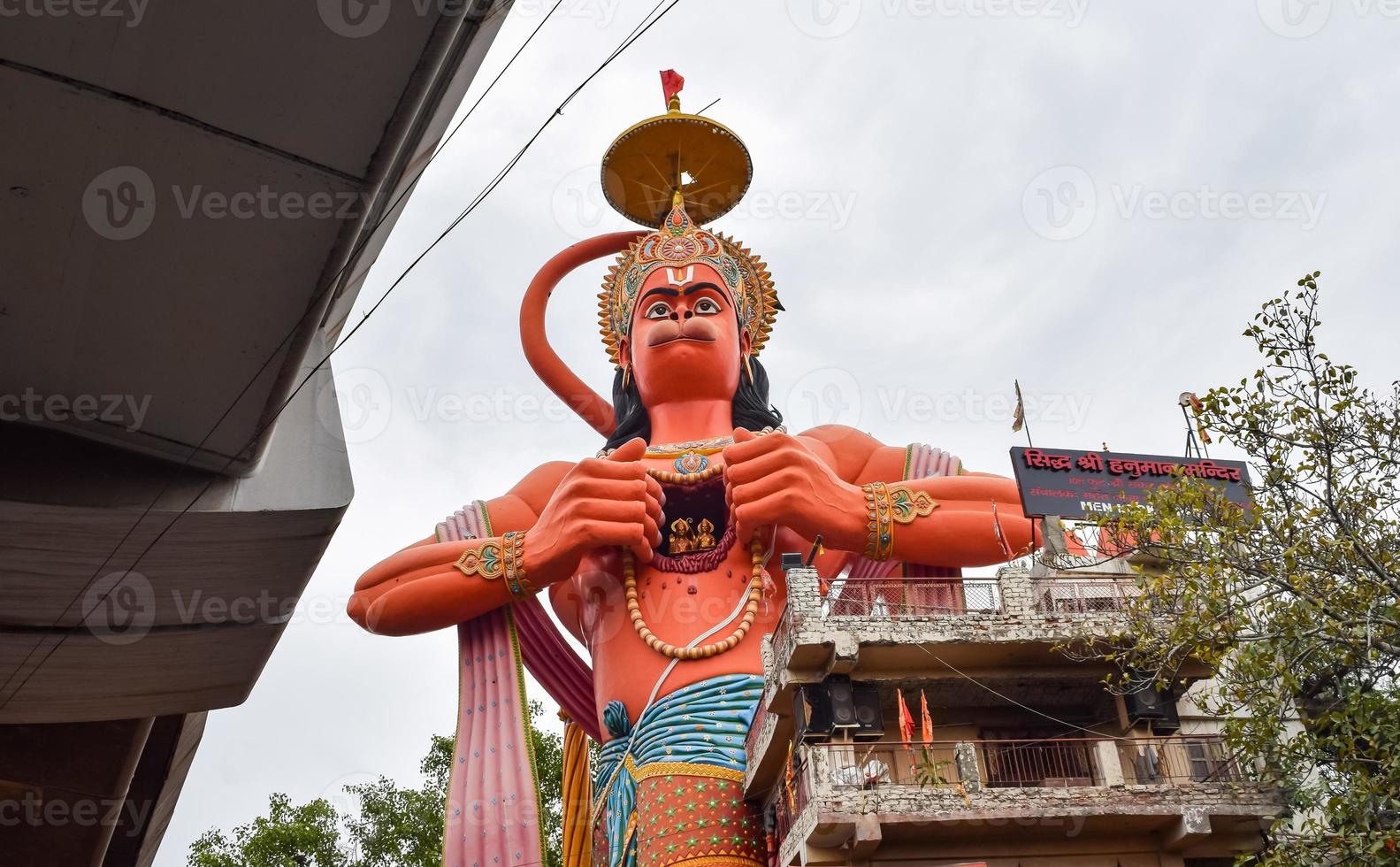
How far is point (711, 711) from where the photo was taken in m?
13.6

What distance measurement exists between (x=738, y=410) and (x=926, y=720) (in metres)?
5.46

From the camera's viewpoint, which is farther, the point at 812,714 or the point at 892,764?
the point at 892,764

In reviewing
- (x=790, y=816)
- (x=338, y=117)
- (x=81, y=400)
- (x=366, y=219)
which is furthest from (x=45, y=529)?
(x=790, y=816)

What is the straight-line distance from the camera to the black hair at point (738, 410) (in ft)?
53.5

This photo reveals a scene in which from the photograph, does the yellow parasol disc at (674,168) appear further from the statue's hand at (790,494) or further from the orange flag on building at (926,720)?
the orange flag on building at (926,720)

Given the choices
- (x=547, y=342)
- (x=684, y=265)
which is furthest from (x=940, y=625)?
(x=547, y=342)

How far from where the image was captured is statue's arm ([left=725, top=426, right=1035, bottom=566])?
13797 mm

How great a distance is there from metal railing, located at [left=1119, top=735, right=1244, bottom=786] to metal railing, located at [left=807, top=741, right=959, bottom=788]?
171cm

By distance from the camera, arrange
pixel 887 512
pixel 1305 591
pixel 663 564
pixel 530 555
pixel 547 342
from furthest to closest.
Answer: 1. pixel 547 342
2. pixel 663 564
3. pixel 530 555
4. pixel 887 512
5. pixel 1305 591

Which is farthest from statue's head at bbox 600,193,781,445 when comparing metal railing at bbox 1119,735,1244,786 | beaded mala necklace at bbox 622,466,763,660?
metal railing at bbox 1119,735,1244,786

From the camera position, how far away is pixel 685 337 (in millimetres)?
15688

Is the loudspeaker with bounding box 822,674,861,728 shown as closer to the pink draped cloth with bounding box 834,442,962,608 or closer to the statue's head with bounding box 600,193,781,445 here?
the pink draped cloth with bounding box 834,442,962,608

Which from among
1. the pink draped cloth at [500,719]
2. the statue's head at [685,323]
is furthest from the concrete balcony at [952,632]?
the statue's head at [685,323]

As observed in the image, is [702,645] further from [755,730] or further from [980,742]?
[980,742]
